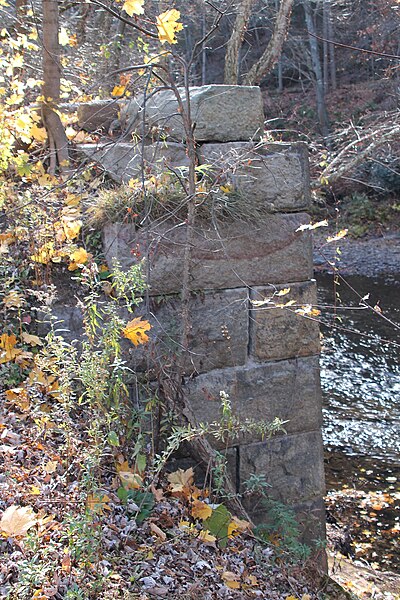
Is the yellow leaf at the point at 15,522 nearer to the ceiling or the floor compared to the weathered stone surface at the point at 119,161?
nearer to the floor

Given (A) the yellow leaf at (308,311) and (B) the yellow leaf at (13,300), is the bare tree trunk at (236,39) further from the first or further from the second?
(B) the yellow leaf at (13,300)

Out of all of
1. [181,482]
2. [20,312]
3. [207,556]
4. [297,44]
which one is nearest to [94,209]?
[20,312]

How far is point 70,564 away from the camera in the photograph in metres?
2.18

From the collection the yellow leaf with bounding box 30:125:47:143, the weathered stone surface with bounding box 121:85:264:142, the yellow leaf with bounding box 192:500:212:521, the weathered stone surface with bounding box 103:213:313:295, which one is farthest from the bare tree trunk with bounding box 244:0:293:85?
the yellow leaf with bounding box 192:500:212:521

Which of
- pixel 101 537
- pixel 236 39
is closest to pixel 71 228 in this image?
pixel 101 537

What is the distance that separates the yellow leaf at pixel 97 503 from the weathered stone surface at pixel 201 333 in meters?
0.71

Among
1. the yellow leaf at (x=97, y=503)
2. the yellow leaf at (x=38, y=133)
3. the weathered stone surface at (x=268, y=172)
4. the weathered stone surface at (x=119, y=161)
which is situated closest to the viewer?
the yellow leaf at (x=97, y=503)

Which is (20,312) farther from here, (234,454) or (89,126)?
(89,126)

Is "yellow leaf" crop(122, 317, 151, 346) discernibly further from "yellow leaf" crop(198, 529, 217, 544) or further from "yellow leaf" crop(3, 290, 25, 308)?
"yellow leaf" crop(198, 529, 217, 544)

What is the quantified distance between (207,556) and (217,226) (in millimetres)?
1475

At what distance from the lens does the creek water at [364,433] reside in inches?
182

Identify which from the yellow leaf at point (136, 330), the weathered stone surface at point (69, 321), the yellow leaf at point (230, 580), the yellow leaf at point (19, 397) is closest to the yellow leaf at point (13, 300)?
the weathered stone surface at point (69, 321)

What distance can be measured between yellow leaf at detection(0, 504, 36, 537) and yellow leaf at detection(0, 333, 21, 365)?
100 centimetres

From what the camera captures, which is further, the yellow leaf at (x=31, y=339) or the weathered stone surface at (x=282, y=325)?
the weathered stone surface at (x=282, y=325)
